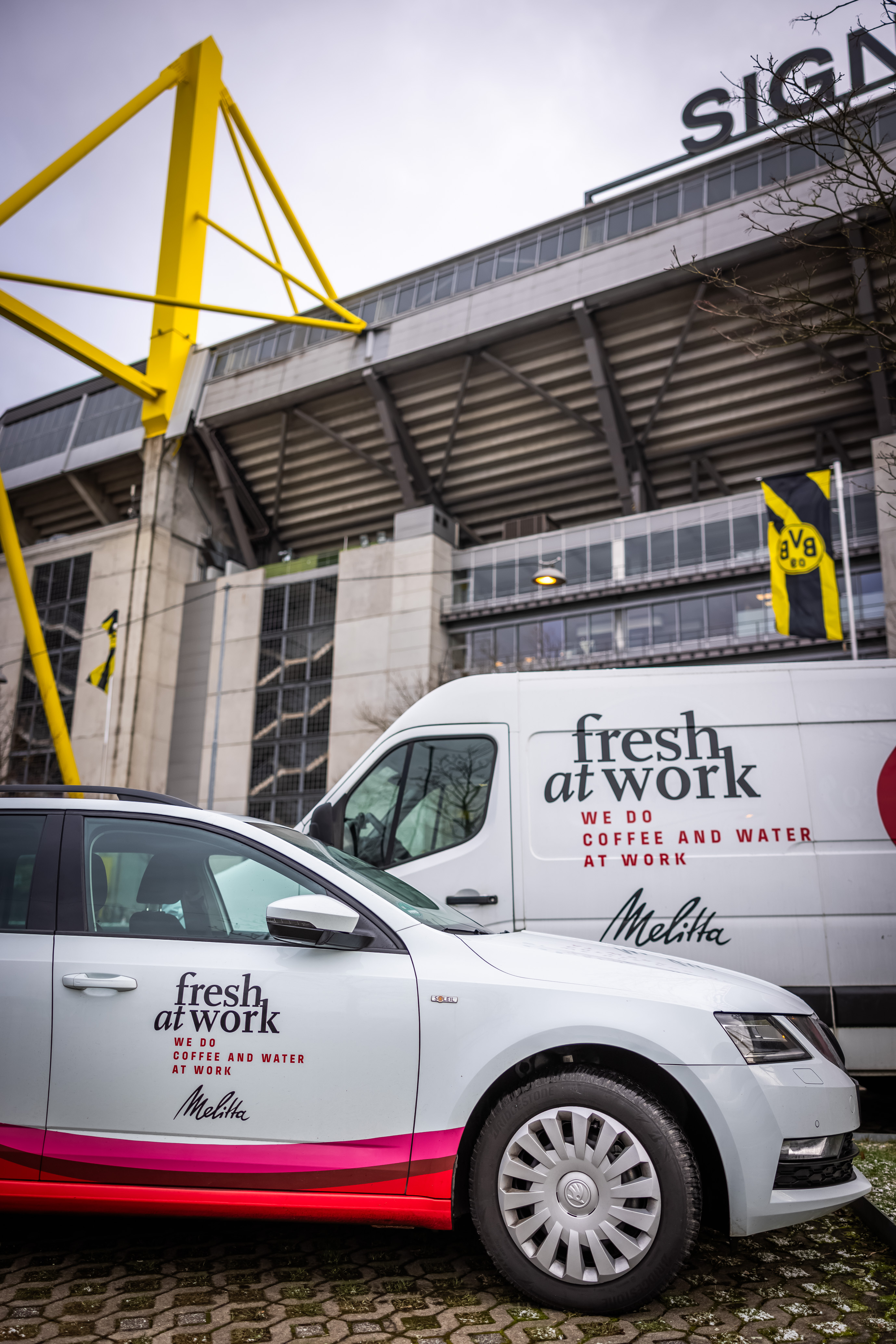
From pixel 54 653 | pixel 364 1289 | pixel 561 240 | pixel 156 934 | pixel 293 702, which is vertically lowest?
pixel 364 1289

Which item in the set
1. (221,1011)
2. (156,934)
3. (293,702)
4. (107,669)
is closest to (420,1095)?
(221,1011)

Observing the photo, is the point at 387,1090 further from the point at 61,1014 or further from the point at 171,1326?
the point at 61,1014

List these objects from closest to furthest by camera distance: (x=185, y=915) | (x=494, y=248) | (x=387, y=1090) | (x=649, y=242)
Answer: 1. (x=387, y=1090)
2. (x=185, y=915)
3. (x=649, y=242)
4. (x=494, y=248)

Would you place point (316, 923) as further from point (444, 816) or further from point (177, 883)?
point (444, 816)

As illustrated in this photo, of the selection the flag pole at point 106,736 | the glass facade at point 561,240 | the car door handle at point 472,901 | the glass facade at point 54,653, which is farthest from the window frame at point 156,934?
the glass facade at point 54,653

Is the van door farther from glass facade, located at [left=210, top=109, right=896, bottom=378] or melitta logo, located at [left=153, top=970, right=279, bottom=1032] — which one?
glass facade, located at [left=210, top=109, right=896, bottom=378]

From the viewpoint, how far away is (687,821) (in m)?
5.14

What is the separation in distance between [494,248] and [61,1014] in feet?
120

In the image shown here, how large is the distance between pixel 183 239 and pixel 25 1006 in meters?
32.3

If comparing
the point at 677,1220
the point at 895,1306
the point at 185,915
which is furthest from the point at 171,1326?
the point at 895,1306

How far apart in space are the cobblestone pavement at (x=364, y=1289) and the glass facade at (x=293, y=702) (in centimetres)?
3214

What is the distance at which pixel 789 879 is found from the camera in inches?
197

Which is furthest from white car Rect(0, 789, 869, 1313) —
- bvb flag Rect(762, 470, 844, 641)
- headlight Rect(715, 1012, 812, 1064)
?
bvb flag Rect(762, 470, 844, 641)

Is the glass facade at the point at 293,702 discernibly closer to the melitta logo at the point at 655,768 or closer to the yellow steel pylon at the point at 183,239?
the yellow steel pylon at the point at 183,239
